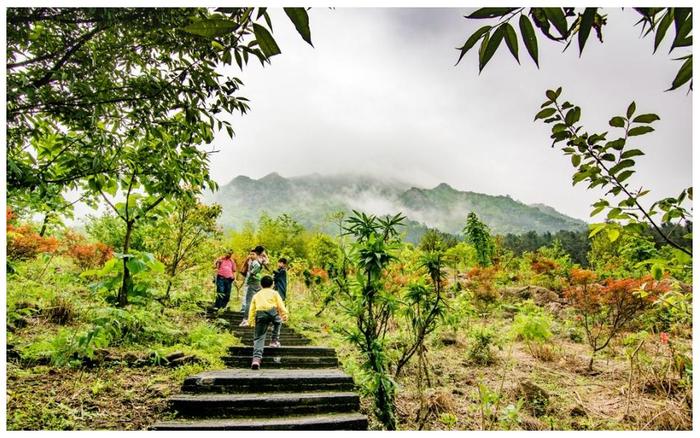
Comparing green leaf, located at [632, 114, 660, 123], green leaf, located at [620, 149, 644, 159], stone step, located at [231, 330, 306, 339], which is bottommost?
stone step, located at [231, 330, 306, 339]

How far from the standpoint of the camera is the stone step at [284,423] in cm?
331

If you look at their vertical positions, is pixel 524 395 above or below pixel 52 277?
below

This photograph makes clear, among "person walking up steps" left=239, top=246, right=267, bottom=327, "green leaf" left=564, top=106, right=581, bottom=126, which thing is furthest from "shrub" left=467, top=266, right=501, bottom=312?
"green leaf" left=564, top=106, right=581, bottom=126

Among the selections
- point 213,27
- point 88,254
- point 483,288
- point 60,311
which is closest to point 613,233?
point 213,27

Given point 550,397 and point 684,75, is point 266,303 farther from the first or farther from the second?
point 684,75

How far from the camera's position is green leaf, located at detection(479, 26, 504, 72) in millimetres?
642

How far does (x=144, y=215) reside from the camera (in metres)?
4.44

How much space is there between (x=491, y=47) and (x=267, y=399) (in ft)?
13.4

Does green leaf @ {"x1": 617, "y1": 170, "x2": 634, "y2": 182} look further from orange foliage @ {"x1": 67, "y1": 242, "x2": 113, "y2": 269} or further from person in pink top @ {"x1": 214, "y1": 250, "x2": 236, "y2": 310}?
orange foliage @ {"x1": 67, "y1": 242, "x2": 113, "y2": 269}

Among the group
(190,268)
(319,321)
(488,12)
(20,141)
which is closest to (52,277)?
(190,268)

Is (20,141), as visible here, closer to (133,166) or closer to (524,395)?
(133,166)

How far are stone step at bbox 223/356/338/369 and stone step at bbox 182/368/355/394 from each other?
0.90 feet

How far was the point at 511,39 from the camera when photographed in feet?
2.08

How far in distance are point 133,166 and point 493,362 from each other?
20.7ft
